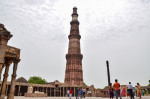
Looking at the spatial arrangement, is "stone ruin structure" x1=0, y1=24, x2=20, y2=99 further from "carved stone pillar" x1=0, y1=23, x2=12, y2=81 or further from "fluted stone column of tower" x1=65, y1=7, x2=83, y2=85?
"fluted stone column of tower" x1=65, y1=7, x2=83, y2=85

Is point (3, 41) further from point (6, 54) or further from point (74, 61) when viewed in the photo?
point (74, 61)

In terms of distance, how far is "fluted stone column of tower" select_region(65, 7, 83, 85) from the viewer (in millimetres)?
55250

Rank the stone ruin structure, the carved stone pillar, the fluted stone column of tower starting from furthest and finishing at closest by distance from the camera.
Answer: the fluted stone column of tower → the stone ruin structure → the carved stone pillar

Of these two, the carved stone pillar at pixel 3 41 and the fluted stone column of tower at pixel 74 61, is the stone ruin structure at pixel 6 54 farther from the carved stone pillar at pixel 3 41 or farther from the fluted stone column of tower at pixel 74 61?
the fluted stone column of tower at pixel 74 61

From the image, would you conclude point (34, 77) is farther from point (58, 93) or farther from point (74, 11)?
point (74, 11)

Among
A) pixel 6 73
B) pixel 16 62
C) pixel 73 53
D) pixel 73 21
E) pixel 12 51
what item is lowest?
pixel 6 73

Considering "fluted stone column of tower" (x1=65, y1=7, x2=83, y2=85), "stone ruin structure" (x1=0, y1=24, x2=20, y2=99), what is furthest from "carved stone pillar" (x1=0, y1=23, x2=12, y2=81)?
"fluted stone column of tower" (x1=65, y1=7, x2=83, y2=85)

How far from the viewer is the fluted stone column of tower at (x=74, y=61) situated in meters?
55.2

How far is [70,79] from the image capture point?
181 ft

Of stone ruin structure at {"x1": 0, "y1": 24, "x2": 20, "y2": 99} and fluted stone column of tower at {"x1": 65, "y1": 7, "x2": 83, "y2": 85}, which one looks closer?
stone ruin structure at {"x1": 0, "y1": 24, "x2": 20, "y2": 99}

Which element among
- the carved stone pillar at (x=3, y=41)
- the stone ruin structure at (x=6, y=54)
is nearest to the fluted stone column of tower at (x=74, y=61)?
the stone ruin structure at (x=6, y=54)

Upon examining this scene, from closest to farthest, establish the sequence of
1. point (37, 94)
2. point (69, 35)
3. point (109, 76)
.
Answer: point (109, 76) < point (37, 94) < point (69, 35)

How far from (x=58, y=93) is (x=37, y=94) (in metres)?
19.4

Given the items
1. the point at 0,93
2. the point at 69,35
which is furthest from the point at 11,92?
the point at 69,35
